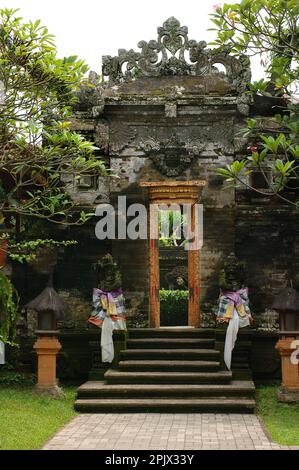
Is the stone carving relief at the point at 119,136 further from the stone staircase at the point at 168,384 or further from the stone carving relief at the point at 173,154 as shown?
the stone staircase at the point at 168,384

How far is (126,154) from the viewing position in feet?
39.7

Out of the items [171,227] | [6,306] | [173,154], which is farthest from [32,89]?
[171,227]

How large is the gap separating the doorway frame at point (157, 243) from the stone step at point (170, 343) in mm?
665

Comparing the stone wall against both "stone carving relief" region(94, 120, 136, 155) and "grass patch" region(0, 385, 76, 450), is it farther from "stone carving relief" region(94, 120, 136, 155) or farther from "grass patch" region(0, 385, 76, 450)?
"grass patch" region(0, 385, 76, 450)

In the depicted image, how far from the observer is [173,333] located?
1141 centimetres

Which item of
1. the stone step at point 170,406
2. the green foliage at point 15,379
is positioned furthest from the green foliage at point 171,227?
the stone step at point 170,406

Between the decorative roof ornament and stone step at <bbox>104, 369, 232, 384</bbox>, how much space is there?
528 centimetres

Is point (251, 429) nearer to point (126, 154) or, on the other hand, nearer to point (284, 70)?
point (284, 70)

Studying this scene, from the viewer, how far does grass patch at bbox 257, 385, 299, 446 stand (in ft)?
25.9

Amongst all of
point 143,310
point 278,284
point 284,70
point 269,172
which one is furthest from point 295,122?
point 143,310

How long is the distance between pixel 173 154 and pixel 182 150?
182mm

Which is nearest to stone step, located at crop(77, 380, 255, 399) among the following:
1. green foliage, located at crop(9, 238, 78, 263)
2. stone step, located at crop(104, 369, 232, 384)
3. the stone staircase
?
the stone staircase

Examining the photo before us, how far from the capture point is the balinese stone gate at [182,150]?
11852 mm

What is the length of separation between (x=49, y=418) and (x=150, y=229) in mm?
4271
